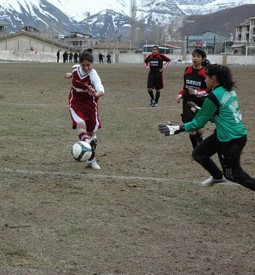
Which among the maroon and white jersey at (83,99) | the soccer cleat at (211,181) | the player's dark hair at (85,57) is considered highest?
the player's dark hair at (85,57)

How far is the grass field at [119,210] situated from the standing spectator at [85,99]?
0.46 m

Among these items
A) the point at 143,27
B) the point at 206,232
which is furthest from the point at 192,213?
the point at 143,27

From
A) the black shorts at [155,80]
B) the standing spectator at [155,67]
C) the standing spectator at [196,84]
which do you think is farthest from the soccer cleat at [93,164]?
the black shorts at [155,80]

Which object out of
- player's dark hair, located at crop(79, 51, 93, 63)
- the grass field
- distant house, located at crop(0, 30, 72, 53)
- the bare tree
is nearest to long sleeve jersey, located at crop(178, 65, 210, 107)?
the grass field

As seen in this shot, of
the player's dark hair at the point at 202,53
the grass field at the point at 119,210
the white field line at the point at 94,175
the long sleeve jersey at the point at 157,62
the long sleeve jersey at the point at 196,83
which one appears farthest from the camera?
the long sleeve jersey at the point at 157,62

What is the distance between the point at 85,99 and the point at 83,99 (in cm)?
3

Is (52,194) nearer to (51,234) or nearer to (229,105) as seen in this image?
(51,234)

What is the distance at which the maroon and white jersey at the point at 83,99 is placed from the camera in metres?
7.61

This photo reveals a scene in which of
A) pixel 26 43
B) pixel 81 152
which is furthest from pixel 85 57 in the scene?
pixel 26 43

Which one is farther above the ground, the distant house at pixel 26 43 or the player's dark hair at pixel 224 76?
the player's dark hair at pixel 224 76

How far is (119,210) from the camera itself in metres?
5.60

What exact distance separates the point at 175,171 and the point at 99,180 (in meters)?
1.23

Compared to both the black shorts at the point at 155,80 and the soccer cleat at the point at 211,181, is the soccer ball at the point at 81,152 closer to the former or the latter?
the soccer cleat at the point at 211,181

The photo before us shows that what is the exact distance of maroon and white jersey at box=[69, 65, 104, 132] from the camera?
7.61m
